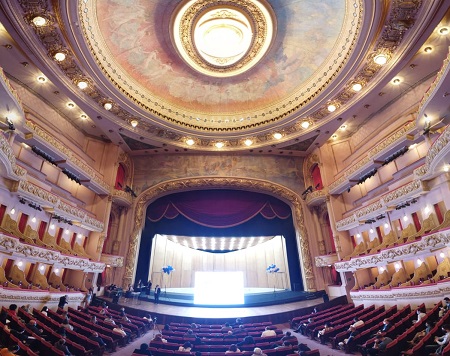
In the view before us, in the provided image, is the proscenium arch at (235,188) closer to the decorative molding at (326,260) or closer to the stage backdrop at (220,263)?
the decorative molding at (326,260)

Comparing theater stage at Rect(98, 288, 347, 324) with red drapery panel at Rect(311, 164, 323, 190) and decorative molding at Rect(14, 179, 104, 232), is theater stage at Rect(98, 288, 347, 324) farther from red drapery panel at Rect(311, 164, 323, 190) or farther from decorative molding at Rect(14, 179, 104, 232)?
red drapery panel at Rect(311, 164, 323, 190)

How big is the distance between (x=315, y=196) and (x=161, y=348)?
42.3 ft

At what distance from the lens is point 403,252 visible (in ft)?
34.4

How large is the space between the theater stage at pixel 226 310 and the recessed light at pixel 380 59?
11.3 metres

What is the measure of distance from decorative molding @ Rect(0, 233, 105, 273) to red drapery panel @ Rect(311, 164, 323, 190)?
44.9 ft

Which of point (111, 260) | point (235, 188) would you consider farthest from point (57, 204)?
point (235, 188)

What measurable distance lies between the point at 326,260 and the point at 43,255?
47.2ft

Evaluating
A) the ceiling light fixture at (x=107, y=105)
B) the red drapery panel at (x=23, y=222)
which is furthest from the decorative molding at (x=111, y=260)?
the ceiling light fixture at (x=107, y=105)

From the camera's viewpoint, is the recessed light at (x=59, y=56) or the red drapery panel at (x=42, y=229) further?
the red drapery panel at (x=42, y=229)

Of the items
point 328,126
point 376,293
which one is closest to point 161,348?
point 376,293

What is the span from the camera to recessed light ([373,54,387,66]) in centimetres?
1097

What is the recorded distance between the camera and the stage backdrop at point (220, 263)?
21359mm

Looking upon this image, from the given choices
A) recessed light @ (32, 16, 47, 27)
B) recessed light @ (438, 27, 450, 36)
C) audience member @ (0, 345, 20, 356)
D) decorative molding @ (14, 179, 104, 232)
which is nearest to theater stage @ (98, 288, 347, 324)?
decorative molding @ (14, 179, 104, 232)

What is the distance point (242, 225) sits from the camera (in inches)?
706
